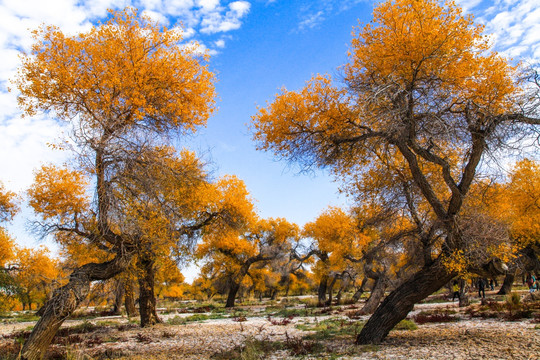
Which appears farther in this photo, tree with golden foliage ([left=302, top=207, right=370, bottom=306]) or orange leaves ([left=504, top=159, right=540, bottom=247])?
tree with golden foliage ([left=302, top=207, right=370, bottom=306])

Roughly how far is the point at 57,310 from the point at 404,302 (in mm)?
8467

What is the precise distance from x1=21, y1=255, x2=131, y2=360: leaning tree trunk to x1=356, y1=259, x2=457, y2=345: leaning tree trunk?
7106mm

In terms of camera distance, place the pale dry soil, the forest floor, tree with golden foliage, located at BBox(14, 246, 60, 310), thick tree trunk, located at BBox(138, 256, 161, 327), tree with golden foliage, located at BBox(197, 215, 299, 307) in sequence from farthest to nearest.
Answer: tree with golden foliage, located at BBox(197, 215, 299, 307) → tree with golden foliage, located at BBox(14, 246, 60, 310) → thick tree trunk, located at BBox(138, 256, 161, 327) → the forest floor → the pale dry soil

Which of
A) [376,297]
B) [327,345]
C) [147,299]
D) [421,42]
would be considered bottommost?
[376,297]

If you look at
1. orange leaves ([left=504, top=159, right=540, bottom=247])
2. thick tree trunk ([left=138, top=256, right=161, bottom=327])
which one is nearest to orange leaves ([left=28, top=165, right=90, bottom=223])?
thick tree trunk ([left=138, top=256, right=161, bottom=327])

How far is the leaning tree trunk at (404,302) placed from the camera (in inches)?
330

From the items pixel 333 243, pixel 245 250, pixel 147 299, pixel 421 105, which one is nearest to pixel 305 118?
pixel 421 105

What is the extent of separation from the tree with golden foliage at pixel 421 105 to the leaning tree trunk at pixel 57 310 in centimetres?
649

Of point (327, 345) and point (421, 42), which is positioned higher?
point (421, 42)

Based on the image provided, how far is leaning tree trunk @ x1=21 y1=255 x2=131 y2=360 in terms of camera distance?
7578mm

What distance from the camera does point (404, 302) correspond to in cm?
849

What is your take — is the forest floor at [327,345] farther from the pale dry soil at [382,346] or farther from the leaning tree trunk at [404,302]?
the leaning tree trunk at [404,302]

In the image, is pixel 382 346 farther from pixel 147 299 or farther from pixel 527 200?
pixel 527 200

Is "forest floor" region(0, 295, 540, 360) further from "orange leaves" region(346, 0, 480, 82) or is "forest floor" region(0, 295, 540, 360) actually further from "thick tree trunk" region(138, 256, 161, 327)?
"orange leaves" region(346, 0, 480, 82)
